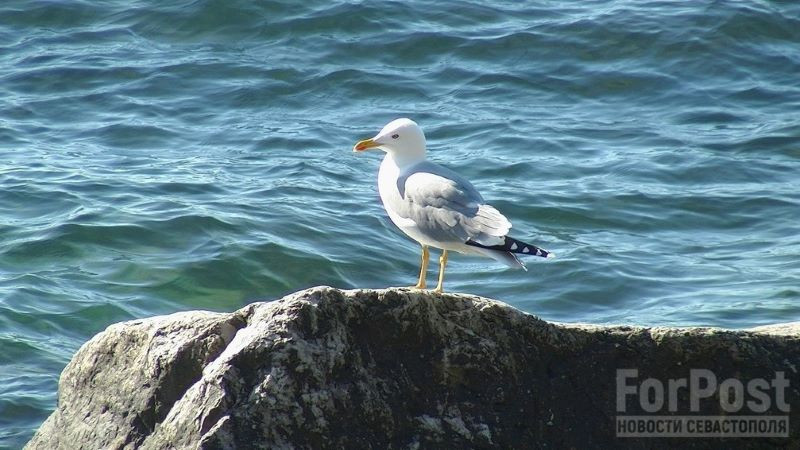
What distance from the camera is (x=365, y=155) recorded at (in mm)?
11195

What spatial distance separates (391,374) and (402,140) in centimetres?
166

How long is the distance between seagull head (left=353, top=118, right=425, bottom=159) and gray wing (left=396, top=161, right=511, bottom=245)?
11 centimetres

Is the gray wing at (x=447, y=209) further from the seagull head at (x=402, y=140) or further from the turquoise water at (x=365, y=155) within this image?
the turquoise water at (x=365, y=155)

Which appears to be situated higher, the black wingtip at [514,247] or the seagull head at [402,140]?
the seagull head at [402,140]

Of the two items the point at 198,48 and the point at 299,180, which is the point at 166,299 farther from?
the point at 198,48

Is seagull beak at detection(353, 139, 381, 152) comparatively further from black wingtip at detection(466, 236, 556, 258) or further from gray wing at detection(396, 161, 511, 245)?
black wingtip at detection(466, 236, 556, 258)

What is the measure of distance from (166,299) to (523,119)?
15.7 ft

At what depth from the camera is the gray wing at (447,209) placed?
194 inches

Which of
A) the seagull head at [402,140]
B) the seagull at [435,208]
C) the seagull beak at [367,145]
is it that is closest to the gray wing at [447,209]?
the seagull at [435,208]

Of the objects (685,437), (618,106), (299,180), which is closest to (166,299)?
(299,180)

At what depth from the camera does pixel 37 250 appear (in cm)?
874

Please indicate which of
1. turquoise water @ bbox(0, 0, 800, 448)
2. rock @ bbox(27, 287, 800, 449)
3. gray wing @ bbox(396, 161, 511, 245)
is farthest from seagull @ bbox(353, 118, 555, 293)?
turquoise water @ bbox(0, 0, 800, 448)

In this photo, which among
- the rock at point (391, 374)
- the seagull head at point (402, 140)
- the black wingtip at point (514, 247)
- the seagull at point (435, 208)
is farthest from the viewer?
the seagull head at point (402, 140)

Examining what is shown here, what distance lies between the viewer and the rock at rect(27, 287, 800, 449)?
388 cm
